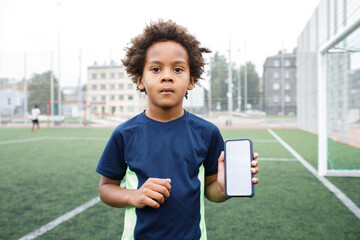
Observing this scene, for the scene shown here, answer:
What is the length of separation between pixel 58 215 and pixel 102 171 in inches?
90.2

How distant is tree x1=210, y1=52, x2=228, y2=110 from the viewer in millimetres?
19719

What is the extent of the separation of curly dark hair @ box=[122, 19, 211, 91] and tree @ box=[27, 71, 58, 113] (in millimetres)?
21911

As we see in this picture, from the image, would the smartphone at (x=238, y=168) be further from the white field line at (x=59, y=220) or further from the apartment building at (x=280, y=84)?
the apartment building at (x=280, y=84)

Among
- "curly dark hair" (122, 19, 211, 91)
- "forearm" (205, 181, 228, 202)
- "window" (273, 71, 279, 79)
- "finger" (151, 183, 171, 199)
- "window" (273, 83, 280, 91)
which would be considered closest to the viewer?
"finger" (151, 183, 171, 199)

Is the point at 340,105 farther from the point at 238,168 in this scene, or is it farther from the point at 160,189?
the point at 160,189

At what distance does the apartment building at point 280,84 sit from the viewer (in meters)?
18.2

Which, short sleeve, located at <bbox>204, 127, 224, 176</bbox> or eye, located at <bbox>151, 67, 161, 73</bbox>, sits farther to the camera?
short sleeve, located at <bbox>204, 127, 224, 176</bbox>

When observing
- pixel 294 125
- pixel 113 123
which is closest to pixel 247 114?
pixel 294 125

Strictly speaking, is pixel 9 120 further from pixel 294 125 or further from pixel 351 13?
pixel 351 13

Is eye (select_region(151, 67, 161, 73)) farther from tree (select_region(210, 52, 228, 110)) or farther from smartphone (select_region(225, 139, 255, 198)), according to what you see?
tree (select_region(210, 52, 228, 110))

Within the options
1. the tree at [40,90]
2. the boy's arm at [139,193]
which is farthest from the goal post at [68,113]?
the boy's arm at [139,193]

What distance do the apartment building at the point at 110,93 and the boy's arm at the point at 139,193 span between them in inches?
763

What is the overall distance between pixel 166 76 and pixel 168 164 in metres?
0.39

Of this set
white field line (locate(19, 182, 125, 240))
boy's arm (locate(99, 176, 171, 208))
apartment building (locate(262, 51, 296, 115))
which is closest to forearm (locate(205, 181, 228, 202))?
boy's arm (locate(99, 176, 171, 208))
